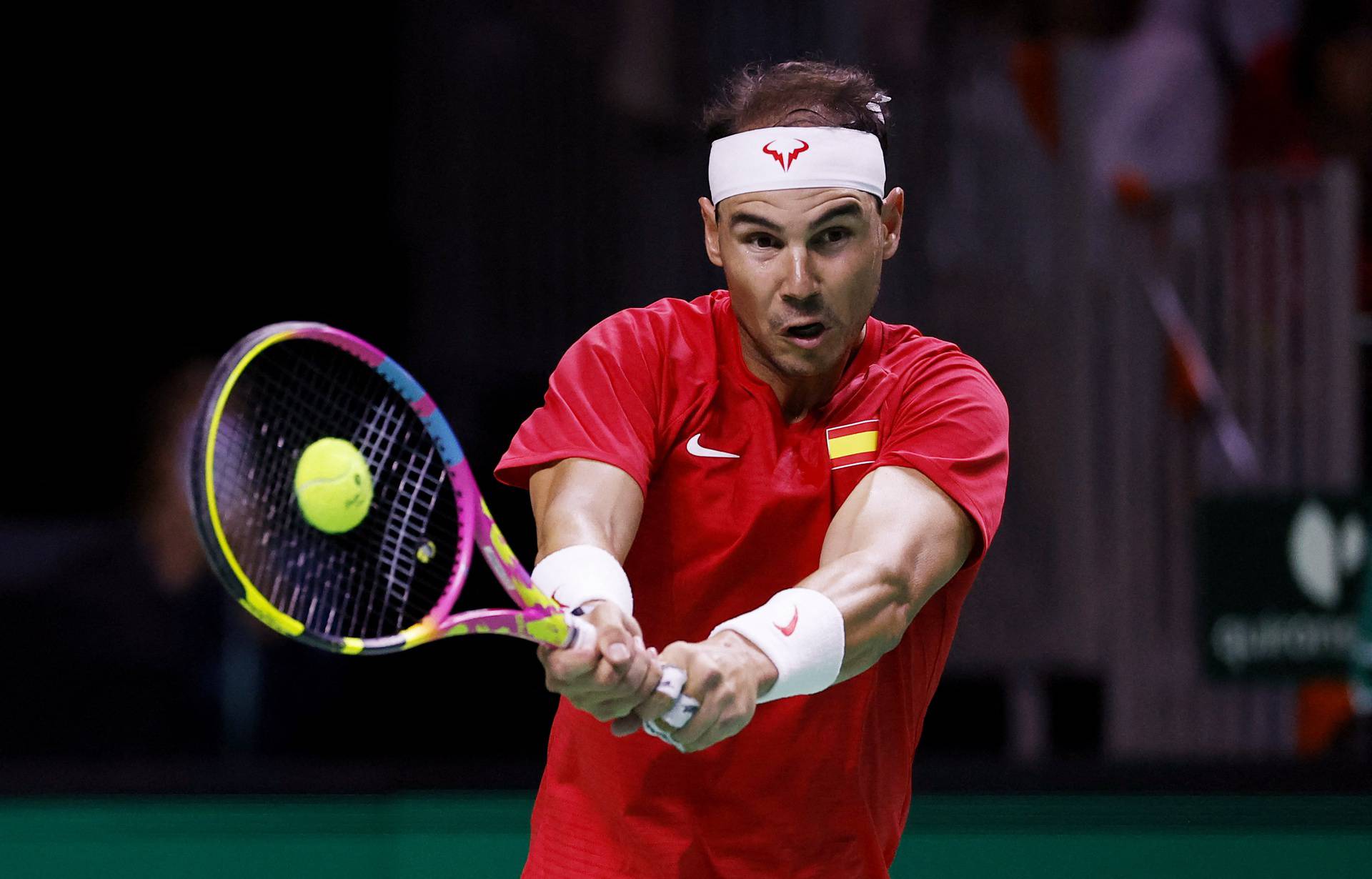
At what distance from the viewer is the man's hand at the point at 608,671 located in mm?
1892

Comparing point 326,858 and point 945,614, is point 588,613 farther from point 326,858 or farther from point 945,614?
point 326,858

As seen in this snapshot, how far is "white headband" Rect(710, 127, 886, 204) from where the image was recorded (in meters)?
2.26

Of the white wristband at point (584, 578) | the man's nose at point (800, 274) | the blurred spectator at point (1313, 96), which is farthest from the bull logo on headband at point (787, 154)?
the blurred spectator at point (1313, 96)

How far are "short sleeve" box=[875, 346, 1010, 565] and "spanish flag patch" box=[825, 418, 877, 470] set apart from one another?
25 mm

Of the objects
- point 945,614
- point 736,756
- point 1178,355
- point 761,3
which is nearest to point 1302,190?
point 1178,355

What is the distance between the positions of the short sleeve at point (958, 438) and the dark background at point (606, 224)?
248 centimetres

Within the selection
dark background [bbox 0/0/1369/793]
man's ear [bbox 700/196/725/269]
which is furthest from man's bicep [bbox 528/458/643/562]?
dark background [bbox 0/0/1369/793]

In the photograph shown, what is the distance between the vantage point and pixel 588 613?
198 centimetres

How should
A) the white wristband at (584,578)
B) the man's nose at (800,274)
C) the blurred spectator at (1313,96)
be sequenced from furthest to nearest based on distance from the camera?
the blurred spectator at (1313,96)
the man's nose at (800,274)
the white wristband at (584,578)

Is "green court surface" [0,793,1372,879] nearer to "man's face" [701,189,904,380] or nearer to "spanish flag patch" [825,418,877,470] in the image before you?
"spanish flag patch" [825,418,877,470]

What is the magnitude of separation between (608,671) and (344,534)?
946mm

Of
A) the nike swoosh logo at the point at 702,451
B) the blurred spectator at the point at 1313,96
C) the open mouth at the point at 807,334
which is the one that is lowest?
the nike swoosh logo at the point at 702,451

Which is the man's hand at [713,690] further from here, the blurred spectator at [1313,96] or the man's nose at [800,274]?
the blurred spectator at [1313,96]

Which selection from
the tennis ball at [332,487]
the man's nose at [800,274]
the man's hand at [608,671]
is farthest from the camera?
the man's nose at [800,274]
